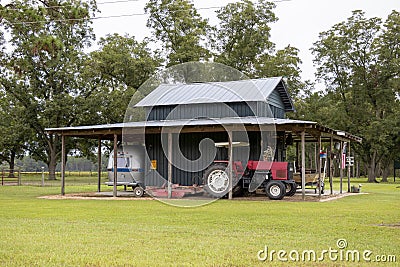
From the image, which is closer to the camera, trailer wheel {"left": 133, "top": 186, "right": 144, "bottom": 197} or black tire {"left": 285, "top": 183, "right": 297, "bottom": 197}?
black tire {"left": 285, "top": 183, "right": 297, "bottom": 197}

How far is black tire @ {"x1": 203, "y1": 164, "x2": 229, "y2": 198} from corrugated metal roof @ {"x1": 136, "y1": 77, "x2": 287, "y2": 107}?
4.71m

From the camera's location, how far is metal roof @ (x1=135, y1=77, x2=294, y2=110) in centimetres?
2525

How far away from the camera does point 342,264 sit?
26.0 ft

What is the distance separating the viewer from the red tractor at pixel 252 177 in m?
21.1

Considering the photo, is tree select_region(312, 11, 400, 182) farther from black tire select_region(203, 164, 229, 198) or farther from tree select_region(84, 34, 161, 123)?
black tire select_region(203, 164, 229, 198)

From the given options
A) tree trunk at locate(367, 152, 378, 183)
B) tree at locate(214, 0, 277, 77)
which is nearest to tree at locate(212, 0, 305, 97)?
tree at locate(214, 0, 277, 77)

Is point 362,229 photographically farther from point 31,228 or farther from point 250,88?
point 250,88

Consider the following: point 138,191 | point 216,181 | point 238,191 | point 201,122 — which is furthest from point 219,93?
point 138,191

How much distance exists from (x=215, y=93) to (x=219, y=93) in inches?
8.1

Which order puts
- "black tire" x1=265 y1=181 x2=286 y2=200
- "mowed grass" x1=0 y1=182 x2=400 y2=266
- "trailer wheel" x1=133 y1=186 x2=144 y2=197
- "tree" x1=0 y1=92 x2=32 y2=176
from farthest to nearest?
"tree" x1=0 y1=92 x2=32 y2=176 → "trailer wheel" x1=133 y1=186 x2=144 y2=197 → "black tire" x1=265 y1=181 x2=286 y2=200 → "mowed grass" x1=0 y1=182 x2=400 y2=266

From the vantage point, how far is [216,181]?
2148cm

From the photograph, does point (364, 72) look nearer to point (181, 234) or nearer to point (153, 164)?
point (153, 164)

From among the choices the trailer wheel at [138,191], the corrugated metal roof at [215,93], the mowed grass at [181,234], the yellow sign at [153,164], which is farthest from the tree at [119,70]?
the mowed grass at [181,234]

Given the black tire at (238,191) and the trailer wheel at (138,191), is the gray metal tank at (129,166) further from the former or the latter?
the black tire at (238,191)
